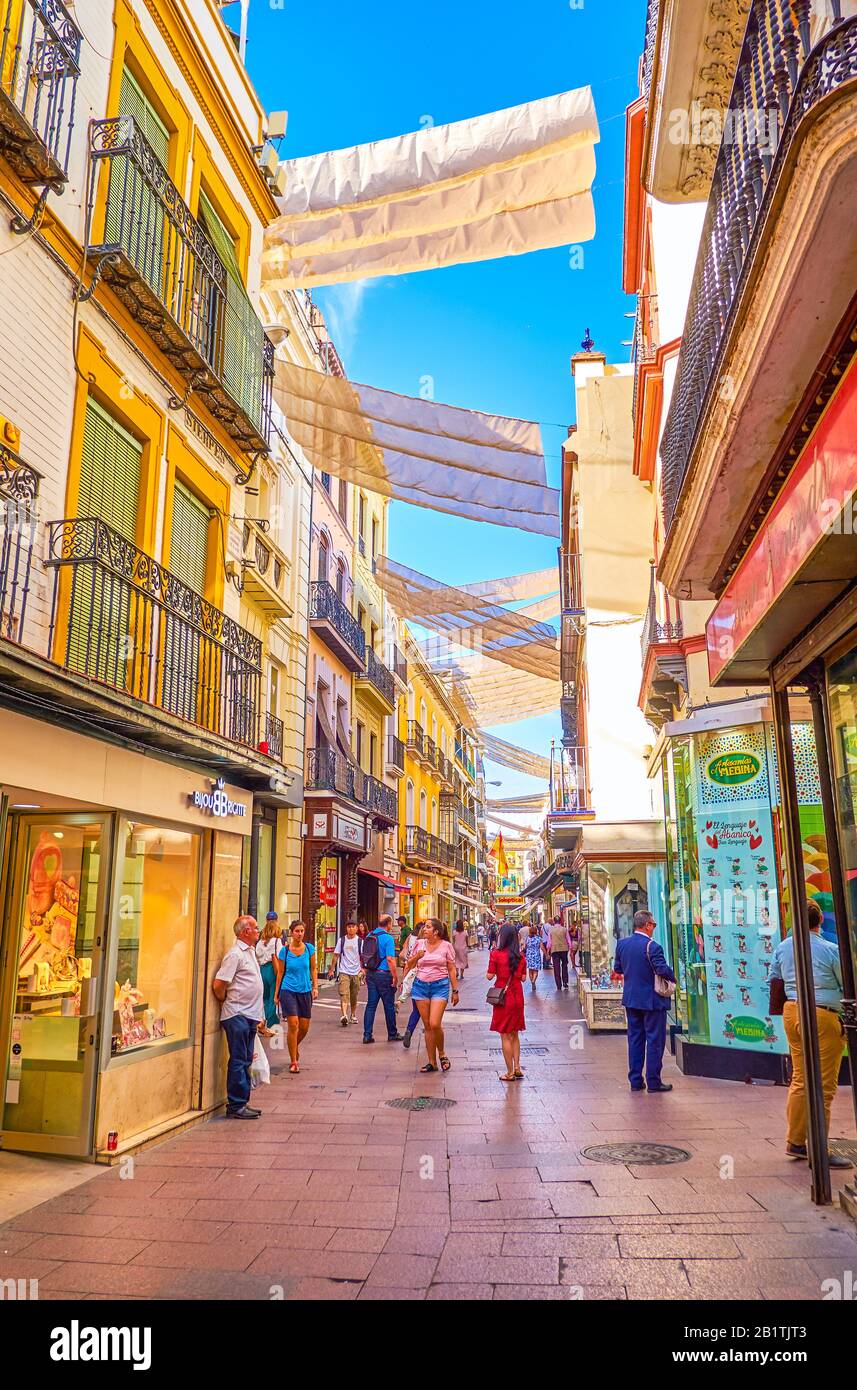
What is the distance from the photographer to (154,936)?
322 inches

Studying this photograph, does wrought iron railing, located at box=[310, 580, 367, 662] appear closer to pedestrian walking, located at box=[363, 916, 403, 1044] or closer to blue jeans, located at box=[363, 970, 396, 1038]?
pedestrian walking, located at box=[363, 916, 403, 1044]

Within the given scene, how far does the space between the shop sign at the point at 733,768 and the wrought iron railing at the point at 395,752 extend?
20.5m

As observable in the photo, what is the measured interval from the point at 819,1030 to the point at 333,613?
16.3m

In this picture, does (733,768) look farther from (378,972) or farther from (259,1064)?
(259,1064)

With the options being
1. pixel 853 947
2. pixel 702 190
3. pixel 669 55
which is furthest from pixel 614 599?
pixel 853 947

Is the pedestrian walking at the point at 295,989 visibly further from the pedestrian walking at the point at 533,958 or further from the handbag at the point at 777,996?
the pedestrian walking at the point at 533,958

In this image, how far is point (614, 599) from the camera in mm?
20734

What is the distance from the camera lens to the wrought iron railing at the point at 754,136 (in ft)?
11.1

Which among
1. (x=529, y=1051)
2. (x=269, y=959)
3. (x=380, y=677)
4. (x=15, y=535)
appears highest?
(x=380, y=677)

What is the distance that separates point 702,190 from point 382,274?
12.7ft

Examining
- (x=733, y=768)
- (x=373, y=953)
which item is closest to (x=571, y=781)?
(x=373, y=953)

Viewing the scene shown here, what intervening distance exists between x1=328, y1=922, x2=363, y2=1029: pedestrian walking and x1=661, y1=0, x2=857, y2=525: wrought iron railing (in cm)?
1089
